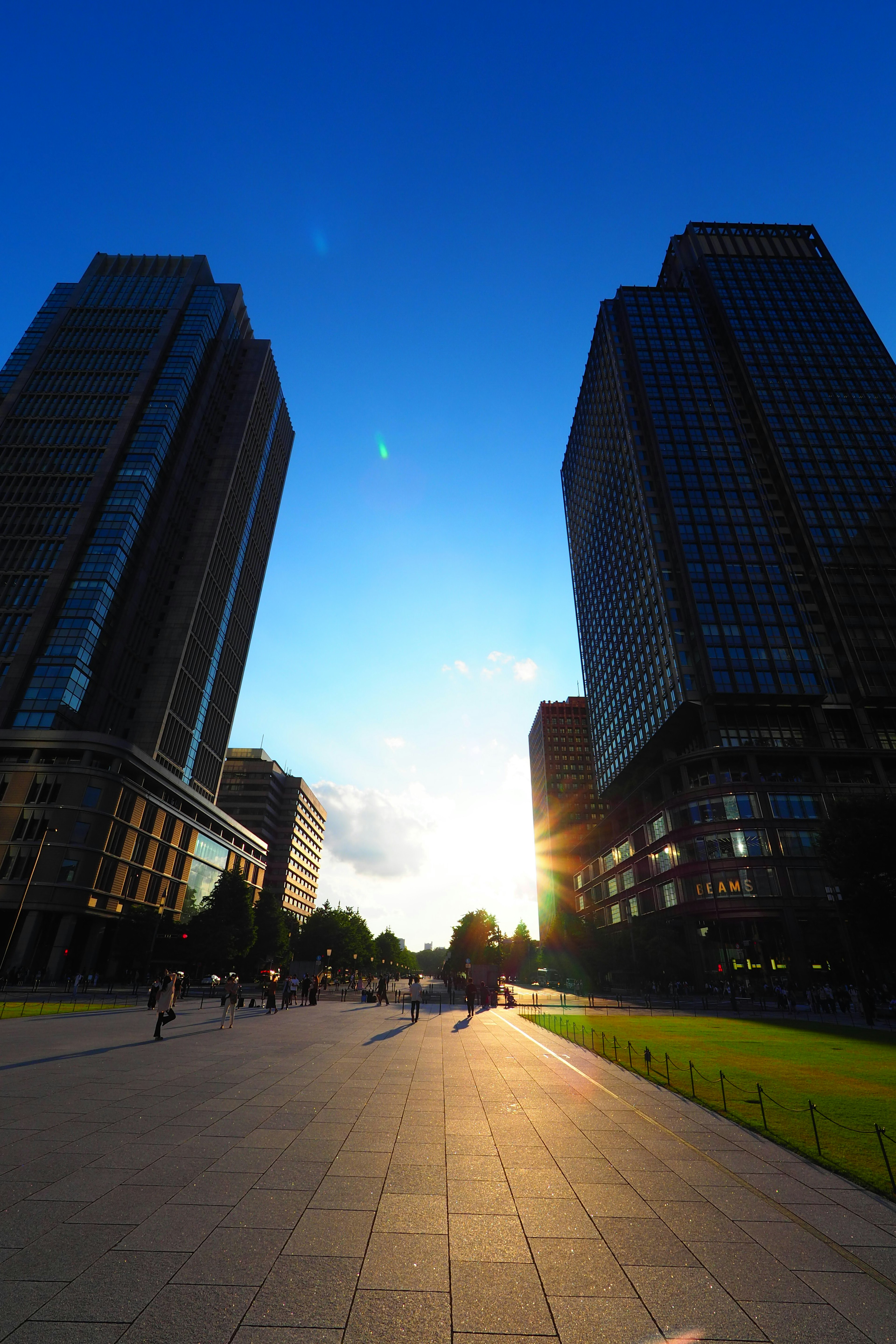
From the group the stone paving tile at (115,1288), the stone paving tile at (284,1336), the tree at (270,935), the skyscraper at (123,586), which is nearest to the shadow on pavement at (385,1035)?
the stone paving tile at (115,1288)

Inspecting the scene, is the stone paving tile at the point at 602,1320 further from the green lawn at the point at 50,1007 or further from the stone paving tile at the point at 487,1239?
the green lawn at the point at 50,1007

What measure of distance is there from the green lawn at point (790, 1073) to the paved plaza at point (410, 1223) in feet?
3.19

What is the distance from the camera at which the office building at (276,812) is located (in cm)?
14425

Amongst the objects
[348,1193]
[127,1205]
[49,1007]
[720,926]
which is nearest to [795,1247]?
[348,1193]

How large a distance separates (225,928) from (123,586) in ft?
156

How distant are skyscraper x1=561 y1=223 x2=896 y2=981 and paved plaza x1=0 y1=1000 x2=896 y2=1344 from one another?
5415 centimetres

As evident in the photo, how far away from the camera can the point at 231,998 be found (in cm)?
2517

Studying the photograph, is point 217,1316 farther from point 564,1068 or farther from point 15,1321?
point 564,1068

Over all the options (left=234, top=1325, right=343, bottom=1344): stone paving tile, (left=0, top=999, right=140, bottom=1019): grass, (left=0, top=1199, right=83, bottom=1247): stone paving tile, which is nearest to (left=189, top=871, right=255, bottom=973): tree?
(left=0, top=999, right=140, bottom=1019): grass

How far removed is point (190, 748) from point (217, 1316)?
94848 millimetres

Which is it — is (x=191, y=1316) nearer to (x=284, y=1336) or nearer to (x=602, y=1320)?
(x=284, y=1336)

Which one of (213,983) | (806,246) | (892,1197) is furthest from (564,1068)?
(806,246)

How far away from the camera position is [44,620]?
7519cm

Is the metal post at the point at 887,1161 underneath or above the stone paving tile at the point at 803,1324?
above
